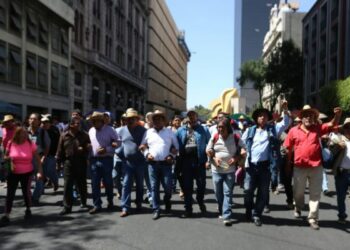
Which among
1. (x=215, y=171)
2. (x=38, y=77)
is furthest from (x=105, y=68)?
(x=215, y=171)

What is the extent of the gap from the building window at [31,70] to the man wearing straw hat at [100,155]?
19.5 m

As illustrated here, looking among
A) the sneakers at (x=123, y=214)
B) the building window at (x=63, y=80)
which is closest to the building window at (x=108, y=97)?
the building window at (x=63, y=80)

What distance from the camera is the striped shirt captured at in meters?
8.19

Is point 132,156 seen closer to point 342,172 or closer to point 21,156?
point 21,156

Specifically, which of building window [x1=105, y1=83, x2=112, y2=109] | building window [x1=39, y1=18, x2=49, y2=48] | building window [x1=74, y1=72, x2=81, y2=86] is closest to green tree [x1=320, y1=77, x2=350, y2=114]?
building window [x1=39, y1=18, x2=49, y2=48]

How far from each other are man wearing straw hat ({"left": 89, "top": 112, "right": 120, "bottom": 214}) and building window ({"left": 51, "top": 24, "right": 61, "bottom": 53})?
904 inches

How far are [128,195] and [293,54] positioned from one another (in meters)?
49.7

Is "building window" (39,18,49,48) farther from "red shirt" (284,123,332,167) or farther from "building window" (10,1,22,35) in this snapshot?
"red shirt" (284,123,332,167)

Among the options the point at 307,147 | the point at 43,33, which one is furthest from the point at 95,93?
the point at 307,147

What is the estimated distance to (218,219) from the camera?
763 centimetres

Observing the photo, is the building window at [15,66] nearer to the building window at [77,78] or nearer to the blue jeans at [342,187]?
the building window at [77,78]

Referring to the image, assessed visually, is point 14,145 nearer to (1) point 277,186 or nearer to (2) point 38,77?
(1) point 277,186

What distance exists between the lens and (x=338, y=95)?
2719 cm

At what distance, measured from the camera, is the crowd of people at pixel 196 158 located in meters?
7.27
